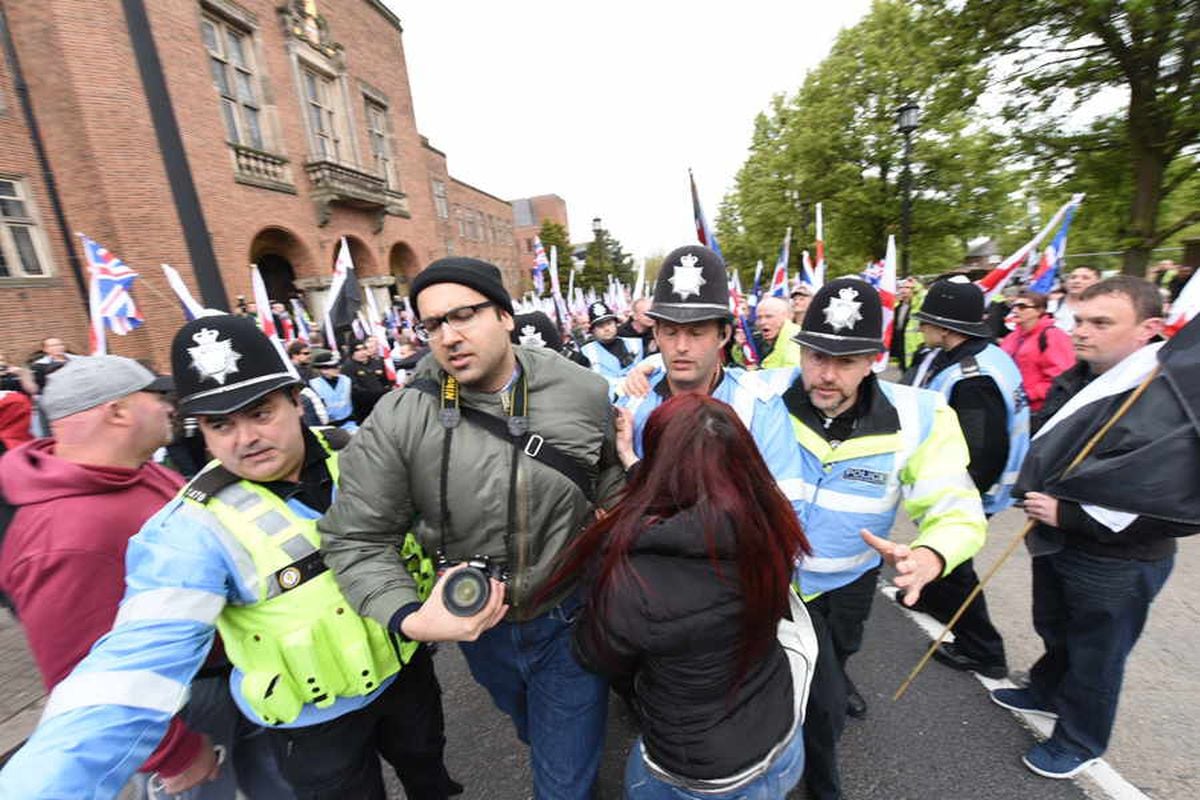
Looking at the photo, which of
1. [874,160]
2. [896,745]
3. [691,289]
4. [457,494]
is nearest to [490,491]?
[457,494]

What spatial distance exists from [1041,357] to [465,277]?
202 inches

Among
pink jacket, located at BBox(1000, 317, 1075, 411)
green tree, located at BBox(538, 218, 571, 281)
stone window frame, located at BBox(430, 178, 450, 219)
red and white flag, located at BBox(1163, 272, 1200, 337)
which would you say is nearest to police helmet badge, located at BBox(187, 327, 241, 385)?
red and white flag, located at BBox(1163, 272, 1200, 337)

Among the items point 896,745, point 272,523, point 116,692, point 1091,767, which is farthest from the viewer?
point 896,745

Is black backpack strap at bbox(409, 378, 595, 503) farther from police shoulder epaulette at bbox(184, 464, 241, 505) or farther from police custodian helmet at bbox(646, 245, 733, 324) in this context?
police custodian helmet at bbox(646, 245, 733, 324)

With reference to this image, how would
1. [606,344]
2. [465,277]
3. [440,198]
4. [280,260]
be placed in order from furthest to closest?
[440,198], [280,260], [606,344], [465,277]

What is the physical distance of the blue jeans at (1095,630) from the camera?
6.89 feet

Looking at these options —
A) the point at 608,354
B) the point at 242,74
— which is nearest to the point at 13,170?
the point at 242,74

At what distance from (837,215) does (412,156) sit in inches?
695

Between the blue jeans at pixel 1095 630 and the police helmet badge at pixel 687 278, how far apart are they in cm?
202

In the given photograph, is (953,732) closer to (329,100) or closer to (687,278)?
(687,278)

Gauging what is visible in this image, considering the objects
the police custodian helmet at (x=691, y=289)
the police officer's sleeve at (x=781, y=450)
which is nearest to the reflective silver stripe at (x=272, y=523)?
the police custodian helmet at (x=691, y=289)

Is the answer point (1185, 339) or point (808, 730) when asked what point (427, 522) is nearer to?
point (808, 730)

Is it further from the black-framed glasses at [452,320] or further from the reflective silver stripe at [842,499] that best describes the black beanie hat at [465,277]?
the reflective silver stripe at [842,499]

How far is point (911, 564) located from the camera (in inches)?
67.1
